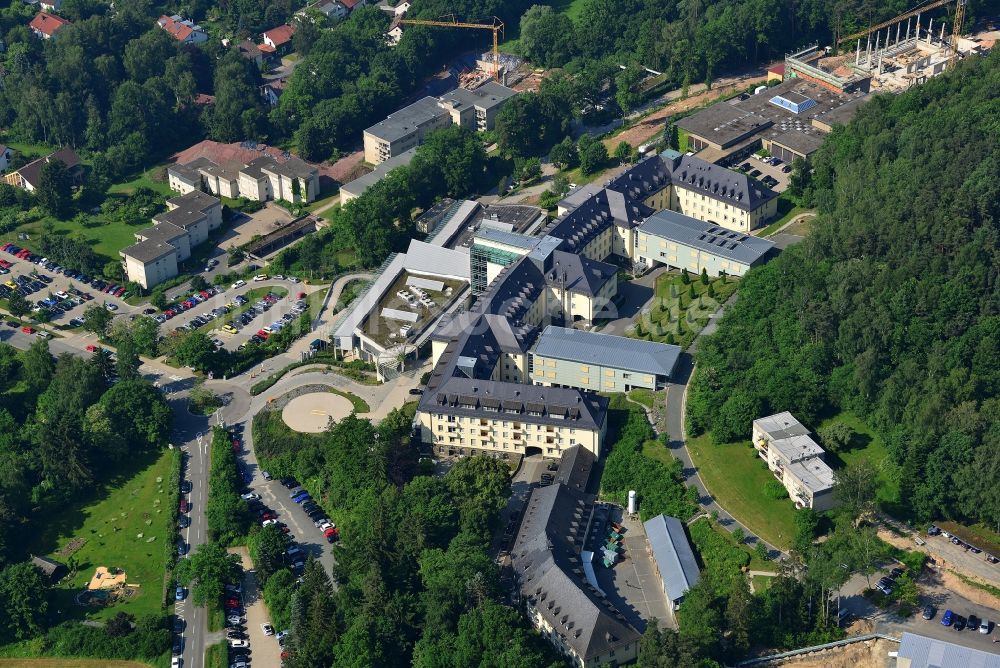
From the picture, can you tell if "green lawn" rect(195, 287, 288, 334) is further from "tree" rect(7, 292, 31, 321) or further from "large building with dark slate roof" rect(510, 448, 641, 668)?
"large building with dark slate roof" rect(510, 448, 641, 668)

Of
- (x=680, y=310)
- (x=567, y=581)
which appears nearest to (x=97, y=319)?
(x=680, y=310)

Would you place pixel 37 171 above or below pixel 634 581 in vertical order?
above

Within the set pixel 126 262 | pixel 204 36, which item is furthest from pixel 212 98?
pixel 126 262

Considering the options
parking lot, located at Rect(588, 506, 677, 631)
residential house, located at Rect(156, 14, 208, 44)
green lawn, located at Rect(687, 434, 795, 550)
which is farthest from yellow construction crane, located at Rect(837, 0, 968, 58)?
parking lot, located at Rect(588, 506, 677, 631)

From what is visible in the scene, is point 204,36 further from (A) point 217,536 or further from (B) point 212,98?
(A) point 217,536

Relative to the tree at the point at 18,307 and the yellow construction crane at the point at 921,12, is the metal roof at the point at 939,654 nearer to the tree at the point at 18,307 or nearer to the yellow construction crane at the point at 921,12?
the tree at the point at 18,307

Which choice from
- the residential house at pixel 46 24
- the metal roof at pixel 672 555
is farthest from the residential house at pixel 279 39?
the metal roof at pixel 672 555

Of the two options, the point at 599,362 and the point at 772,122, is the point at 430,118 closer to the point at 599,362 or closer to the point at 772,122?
the point at 772,122
